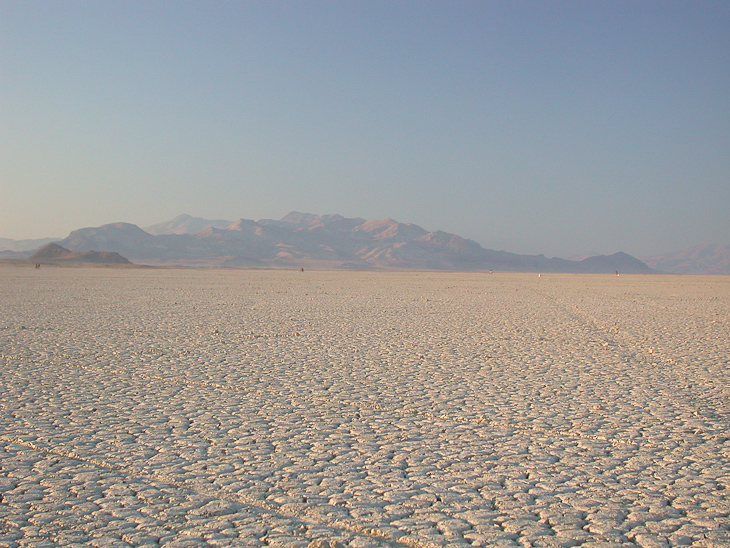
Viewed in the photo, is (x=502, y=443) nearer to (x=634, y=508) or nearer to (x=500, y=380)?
(x=634, y=508)

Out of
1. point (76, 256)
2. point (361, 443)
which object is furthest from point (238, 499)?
point (76, 256)

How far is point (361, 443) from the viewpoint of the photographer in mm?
4516

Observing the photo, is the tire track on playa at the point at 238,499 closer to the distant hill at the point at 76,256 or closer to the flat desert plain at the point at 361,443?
the flat desert plain at the point at 361,443

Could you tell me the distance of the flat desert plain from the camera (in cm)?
312

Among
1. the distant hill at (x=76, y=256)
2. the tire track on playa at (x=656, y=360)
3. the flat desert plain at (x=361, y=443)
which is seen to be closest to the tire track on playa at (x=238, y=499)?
the flat desert plain at (x=361, y=443)

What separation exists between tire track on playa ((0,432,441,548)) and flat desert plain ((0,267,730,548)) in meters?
0.01

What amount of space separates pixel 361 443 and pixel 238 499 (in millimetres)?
1253

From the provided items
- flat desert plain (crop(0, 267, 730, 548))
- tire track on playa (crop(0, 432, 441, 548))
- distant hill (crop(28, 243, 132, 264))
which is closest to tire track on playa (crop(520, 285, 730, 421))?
flat desert plain (crop(0, 267, 730, 548))

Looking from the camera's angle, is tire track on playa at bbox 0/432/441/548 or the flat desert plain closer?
tire track on playa at bbox 0/432/441/548

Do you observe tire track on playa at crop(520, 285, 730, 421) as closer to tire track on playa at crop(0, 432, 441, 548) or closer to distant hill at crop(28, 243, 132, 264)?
tire track on playa at crop(0, 432, 441, 548)

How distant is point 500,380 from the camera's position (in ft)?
22.6

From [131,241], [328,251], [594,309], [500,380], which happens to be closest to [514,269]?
[328,251]

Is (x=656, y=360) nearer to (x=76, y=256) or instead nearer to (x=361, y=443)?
(x=361, y=443)

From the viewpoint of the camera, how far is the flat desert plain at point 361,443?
10.3 ft
